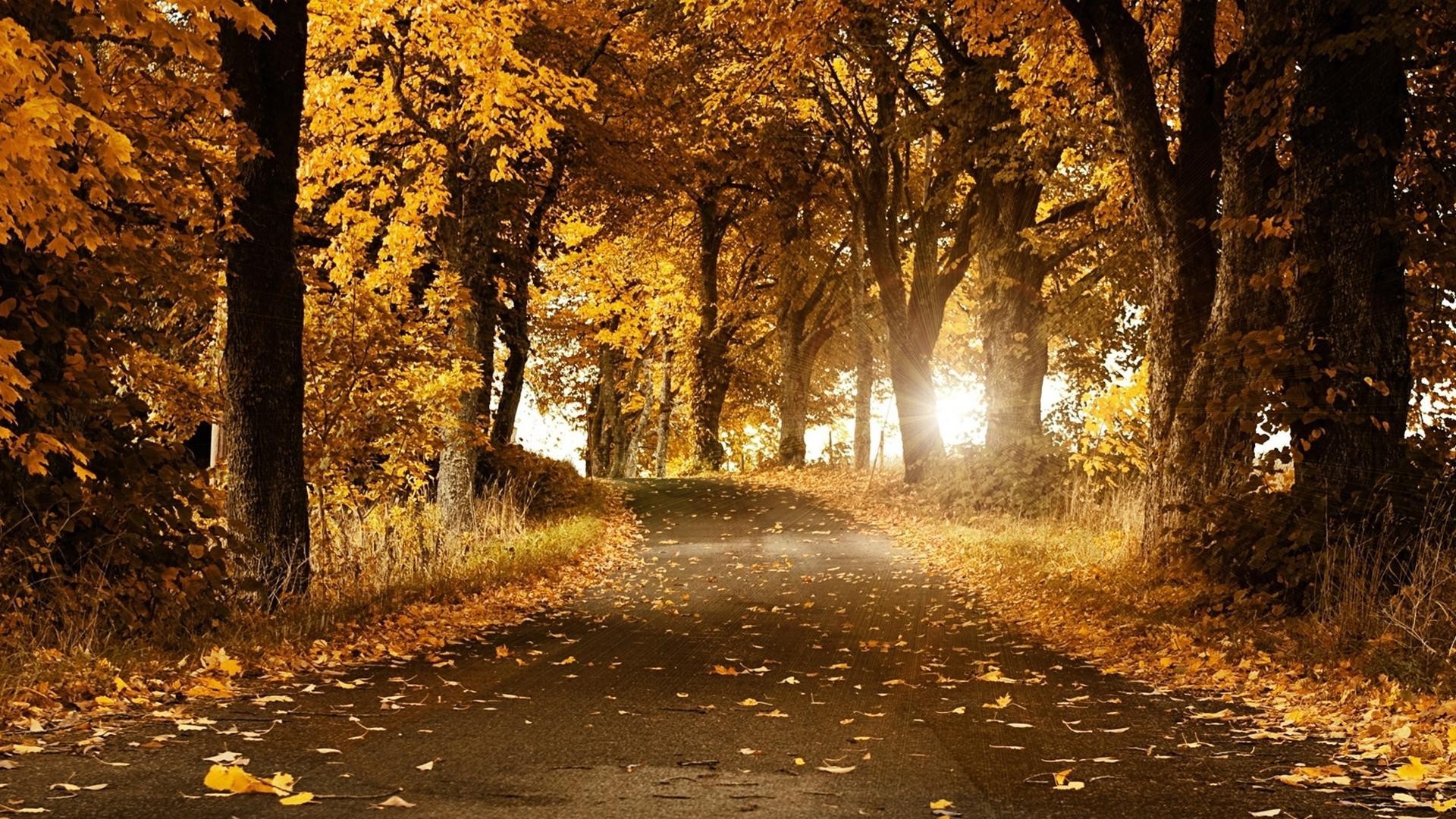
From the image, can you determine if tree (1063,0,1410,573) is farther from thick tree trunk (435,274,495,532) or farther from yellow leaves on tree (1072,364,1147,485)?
thick tree trunk (435,274,495,532)

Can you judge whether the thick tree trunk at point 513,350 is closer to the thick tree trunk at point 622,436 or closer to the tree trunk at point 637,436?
the thick tree trunk at point 622,436

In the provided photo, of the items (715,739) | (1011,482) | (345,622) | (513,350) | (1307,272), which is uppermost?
(513,350)

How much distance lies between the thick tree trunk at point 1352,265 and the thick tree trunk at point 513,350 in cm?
1400

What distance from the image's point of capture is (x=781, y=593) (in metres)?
13.8

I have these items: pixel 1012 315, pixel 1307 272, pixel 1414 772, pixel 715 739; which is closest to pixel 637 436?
pixel 1012 315

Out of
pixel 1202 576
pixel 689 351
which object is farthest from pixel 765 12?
pixel 689 351

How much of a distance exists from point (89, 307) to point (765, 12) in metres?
9.98

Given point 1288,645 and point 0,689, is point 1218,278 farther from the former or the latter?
point 0,689

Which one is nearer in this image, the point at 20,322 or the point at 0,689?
the point at 0,689

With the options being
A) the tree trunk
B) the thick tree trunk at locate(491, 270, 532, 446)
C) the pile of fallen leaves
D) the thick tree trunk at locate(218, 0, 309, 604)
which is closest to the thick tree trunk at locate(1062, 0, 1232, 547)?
the pile of fallen leaves

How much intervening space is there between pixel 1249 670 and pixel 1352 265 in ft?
11.1

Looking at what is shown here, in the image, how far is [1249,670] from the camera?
829 centimetres

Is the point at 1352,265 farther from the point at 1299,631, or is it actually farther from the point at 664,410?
the point at 664,410

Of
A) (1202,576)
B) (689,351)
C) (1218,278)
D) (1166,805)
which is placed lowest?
(1166,805)
